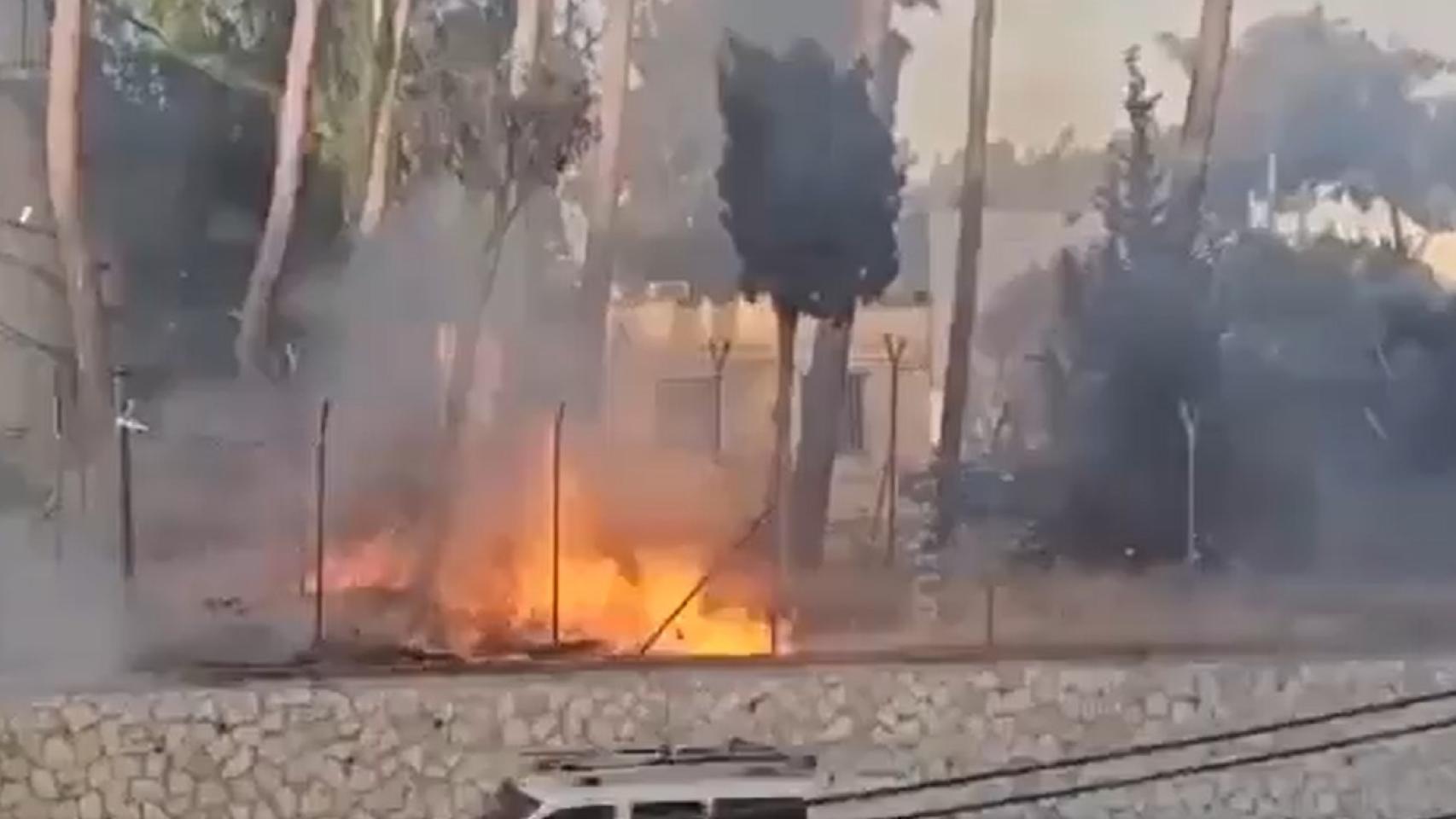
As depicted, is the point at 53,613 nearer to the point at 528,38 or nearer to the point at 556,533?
the point at 556,533

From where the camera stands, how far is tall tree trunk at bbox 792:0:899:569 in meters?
1.26

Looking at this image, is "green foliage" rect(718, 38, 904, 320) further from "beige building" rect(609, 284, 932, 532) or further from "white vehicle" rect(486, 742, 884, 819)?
"white vehicle" rect(486, 742, 884, 819)

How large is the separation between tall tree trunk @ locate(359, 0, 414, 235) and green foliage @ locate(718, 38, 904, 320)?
0.57 feet

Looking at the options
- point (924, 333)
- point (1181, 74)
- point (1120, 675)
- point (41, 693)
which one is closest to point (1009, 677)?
point (1120, 675)

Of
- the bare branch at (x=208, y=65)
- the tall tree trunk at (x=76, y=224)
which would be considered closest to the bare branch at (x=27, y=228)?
the tall tree trunk at (x=76, y=224)

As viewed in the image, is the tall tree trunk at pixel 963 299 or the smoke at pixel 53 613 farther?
the tall tree trunk at pixel 963 299

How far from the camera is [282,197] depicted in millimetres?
1203

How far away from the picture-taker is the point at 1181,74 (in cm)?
129

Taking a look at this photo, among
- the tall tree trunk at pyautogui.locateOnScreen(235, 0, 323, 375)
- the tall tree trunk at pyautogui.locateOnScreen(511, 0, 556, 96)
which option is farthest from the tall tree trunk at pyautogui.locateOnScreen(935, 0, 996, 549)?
the tall tree trunk at pyautogui.locateOnScreen(235, 0, 323, 375)

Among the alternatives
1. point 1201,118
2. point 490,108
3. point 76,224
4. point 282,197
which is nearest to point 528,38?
point 490,108

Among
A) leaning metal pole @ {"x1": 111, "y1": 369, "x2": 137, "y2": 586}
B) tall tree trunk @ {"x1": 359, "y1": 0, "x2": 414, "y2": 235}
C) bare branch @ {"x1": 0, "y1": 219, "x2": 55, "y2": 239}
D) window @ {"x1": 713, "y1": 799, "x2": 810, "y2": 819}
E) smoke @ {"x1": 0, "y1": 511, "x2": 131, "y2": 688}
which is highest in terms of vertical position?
tall tree trunk @ {"x1": 359, "y1": 0, "x2": 414, "y2": 235}

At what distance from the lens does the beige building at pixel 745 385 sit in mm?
1240

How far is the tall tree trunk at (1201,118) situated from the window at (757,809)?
0.39 m

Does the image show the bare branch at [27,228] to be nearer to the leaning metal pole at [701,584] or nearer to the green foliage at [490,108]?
the green foliage at [490,108]
